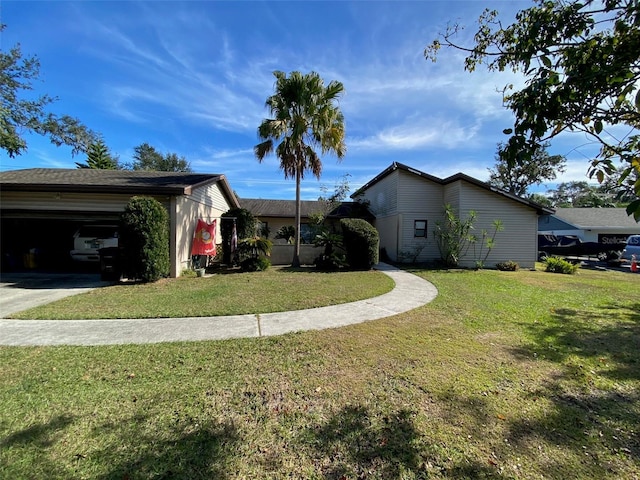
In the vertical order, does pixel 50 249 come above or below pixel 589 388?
above

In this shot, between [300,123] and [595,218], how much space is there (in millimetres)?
29201

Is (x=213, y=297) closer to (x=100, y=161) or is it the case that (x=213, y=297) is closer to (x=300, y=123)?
(x=300, y=123)

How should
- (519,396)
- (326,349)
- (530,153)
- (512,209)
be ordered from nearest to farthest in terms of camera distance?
(530,153) → (519,396) → (326,349) → (512,209)

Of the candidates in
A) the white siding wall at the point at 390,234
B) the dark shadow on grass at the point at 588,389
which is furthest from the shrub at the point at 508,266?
the dark shadow on grass at the point at 588,389

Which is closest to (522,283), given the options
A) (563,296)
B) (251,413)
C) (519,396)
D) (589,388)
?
(563,296)

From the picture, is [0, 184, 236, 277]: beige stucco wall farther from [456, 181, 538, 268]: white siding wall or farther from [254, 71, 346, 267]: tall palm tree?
[456, 181, 538, 268]: white siding wall

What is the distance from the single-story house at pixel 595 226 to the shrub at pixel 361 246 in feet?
62.1

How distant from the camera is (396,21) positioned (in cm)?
588

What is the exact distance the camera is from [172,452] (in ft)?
7.07

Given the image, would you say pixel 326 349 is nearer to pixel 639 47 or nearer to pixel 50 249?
pixel 639 47

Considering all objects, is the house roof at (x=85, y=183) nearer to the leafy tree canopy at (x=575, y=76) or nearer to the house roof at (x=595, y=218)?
the leafy tree canopy at (x=575, y=76)

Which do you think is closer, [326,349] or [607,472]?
[607,472]

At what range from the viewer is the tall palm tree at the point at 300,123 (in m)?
12.3

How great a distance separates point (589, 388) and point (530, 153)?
296 centimetres
